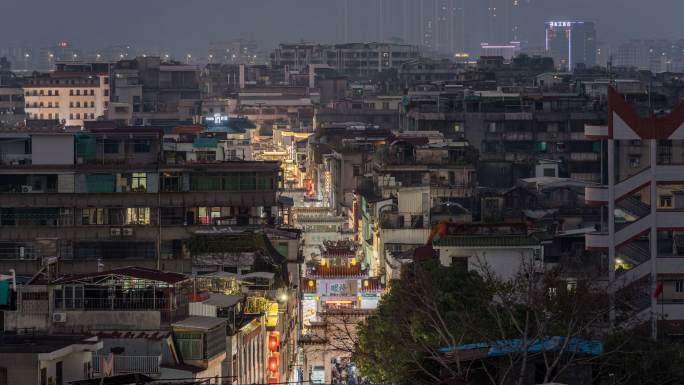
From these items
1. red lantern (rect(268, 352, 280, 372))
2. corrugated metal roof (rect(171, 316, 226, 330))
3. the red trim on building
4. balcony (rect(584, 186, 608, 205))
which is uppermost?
the red trim on building

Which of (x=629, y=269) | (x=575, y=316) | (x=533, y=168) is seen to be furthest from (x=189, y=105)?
(x=575, y=316)

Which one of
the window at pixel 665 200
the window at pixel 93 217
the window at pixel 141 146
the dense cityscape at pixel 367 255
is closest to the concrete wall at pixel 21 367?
the dense cityscape at pixel 367 255

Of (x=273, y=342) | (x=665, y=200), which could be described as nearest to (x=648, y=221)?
(x=665, y=200)

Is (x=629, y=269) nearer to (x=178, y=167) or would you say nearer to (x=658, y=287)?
(x=658, y=287)

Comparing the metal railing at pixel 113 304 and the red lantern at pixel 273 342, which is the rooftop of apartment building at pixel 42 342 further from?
the red lantern at pixel 273 342

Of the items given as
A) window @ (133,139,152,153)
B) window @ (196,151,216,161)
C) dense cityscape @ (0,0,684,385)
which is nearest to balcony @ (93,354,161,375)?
dense cityscape @ (0,0,684,385)

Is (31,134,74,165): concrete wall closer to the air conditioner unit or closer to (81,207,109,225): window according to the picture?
(81,207,109,225): window
